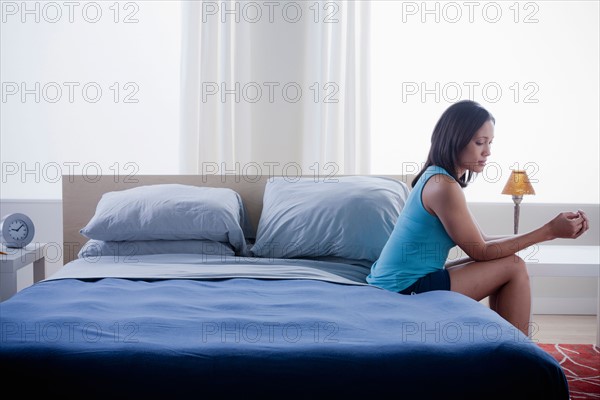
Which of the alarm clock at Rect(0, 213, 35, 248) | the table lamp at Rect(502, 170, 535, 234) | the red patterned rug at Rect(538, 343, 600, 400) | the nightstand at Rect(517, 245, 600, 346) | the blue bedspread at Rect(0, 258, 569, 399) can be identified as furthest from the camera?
the table lamp at Rect(502, 170, 535, 234)

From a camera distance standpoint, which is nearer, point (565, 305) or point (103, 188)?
point (103, 188)

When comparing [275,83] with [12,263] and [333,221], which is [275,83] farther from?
[12,263]

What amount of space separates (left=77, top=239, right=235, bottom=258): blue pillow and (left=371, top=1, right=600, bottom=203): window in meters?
1.47

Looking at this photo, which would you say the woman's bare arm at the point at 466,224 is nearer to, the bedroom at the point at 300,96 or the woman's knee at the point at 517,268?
the woman's knee at the point at 517,268

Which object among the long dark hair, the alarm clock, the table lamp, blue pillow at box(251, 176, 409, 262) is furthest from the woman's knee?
the alarm clock

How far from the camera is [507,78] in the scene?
3.96 metres

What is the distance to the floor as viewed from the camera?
3420 mm

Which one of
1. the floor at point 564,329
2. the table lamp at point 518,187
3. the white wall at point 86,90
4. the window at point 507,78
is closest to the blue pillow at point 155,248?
the white wall at point 86,90

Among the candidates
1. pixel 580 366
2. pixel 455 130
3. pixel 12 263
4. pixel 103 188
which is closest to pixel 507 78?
pixel 580 366

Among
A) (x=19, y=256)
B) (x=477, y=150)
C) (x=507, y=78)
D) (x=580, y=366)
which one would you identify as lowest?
(x=580, y=366)

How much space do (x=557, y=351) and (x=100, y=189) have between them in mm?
2174

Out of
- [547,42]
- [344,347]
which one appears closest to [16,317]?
[344,347]

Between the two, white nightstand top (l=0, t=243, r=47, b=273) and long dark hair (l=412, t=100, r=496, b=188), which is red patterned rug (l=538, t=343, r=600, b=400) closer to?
long dark hair (l=412, t=100, r=496, b=188)

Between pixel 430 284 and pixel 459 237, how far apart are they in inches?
7.2
